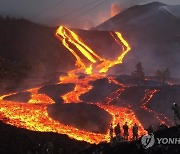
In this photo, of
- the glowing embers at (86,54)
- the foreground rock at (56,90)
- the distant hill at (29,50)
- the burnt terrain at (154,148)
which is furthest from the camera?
the glowing embers at (86,54)

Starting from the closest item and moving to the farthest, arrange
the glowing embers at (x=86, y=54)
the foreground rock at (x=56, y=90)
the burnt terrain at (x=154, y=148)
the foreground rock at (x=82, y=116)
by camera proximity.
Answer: the burnt terrain at (x=154, y=148) < the foreground rock at (x=82, y=116) < the foreground rock at (x=56, y=90) < the glowing embers at (x=86, y=54)

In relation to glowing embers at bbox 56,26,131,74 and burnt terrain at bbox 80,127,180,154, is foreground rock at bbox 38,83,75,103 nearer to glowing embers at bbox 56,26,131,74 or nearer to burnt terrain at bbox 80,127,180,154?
glowing embers at bbox 56,26,131,74

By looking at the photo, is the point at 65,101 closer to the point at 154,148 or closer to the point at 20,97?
the point at 20,97

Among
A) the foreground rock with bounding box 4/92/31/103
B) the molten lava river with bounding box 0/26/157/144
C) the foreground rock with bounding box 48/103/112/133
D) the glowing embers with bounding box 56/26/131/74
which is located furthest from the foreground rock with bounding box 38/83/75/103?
the glowing embers with bounding box 56/26/131/74

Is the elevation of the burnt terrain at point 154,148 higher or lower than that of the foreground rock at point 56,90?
lower

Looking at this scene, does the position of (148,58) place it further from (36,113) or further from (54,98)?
(36,113)

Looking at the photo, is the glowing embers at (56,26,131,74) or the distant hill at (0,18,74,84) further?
the glowing embers at (56,26,131,74)

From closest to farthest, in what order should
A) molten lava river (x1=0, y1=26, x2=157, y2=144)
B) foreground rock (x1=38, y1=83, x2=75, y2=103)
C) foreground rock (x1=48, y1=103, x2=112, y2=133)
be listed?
molten lava river (x1=0, y1=26, x2=157, y2=144)
foreground rock (x1=48, y1=103, x2=112, y2=133)
foreground rock (x1=38, y1=83, x2=75, y2=103)

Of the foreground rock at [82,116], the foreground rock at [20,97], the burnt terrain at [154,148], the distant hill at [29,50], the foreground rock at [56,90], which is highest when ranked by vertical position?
the distant hill at [29,50]

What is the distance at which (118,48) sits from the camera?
191125 mm

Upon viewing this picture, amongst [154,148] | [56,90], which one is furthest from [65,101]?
[154,148]

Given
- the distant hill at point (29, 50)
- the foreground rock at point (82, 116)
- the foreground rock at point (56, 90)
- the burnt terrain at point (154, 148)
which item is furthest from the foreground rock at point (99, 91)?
the burnt terrain at point (154, 148)

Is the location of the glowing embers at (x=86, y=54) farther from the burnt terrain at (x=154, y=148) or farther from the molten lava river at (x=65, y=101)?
the burnt terrain at (x=154, y=148)

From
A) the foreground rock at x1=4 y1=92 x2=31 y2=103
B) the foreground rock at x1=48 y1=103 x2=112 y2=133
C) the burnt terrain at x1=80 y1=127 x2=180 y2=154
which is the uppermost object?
the foreground rock at x1=4 y1=92 x2=31 y2=103
